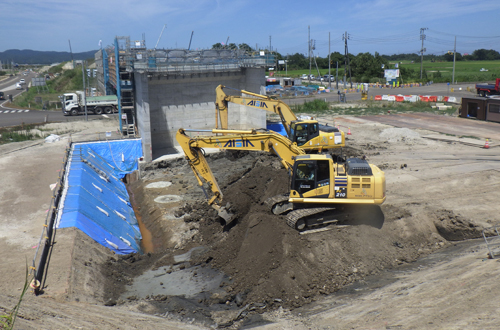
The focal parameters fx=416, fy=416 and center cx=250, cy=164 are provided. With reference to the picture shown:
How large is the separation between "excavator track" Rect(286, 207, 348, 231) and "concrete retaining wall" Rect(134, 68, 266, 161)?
1656 cm

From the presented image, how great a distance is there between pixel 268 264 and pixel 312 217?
2745 millimetres

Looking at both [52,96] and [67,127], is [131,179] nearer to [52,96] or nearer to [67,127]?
[67,127]

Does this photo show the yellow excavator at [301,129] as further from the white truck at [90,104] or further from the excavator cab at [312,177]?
the white truck at [90,104]

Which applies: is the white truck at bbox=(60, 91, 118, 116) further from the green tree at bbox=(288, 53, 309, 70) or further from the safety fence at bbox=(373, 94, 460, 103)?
the green tree at bbox=(288, 53, 309, 70)

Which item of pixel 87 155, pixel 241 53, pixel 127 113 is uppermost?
pixel 241 53

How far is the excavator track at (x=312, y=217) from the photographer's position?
572 inches

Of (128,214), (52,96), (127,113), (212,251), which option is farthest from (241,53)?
(52,96)

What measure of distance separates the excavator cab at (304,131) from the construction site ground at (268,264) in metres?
4.06

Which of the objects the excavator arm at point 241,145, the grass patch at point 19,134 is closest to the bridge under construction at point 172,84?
the grass patch at point 19,134

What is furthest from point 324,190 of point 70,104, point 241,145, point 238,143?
point 70,104

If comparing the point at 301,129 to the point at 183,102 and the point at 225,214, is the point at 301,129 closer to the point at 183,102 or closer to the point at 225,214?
the point at 225,214

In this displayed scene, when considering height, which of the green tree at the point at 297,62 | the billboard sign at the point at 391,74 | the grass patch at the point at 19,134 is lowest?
the grass patch at the point at 19,134

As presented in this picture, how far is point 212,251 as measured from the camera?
1534 cm

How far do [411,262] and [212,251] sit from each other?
23.0ft
